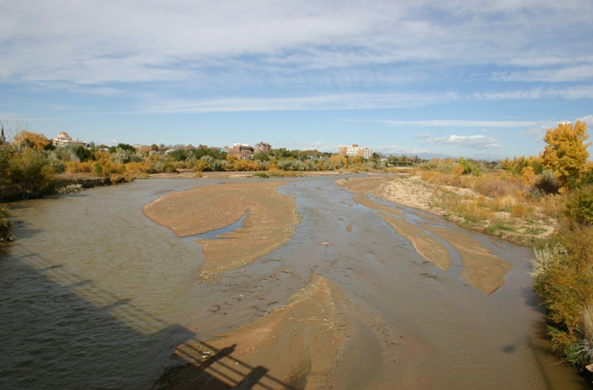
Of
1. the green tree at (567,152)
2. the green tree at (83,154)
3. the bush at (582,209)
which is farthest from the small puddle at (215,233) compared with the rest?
the green tree at (83,154)

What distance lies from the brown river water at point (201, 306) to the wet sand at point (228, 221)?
62cm

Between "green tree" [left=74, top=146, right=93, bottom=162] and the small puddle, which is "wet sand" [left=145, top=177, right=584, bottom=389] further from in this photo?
"green tree" [left=74, top=146, right=93, bottom=162]

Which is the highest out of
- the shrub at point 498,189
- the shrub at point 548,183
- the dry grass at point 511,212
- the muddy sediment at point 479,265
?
the shrub at point 548,183

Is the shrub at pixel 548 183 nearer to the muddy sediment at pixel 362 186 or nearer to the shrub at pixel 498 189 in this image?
the shrub at pixel 498 189

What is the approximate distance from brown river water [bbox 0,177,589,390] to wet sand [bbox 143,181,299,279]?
62cm

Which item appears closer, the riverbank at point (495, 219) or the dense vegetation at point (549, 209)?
the dense vegetation at point (549, 209)

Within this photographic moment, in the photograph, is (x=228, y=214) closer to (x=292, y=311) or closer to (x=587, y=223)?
(x=292, y=311)

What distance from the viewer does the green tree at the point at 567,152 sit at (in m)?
19.5

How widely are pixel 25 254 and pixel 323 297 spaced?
34.4ft

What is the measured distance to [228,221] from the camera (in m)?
18.3

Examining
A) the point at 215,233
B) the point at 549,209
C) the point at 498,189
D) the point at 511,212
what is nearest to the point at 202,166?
the point at 215,233

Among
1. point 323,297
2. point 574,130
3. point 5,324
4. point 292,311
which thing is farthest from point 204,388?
point 574,130

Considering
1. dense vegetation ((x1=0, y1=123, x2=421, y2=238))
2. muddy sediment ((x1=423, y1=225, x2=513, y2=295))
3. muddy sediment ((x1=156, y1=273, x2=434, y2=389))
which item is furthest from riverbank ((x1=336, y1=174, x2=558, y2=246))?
dense vegetation ((x1=0, y1=123, x2=421, y2=238))

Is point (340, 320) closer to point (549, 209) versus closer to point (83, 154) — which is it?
point (549, 209)
